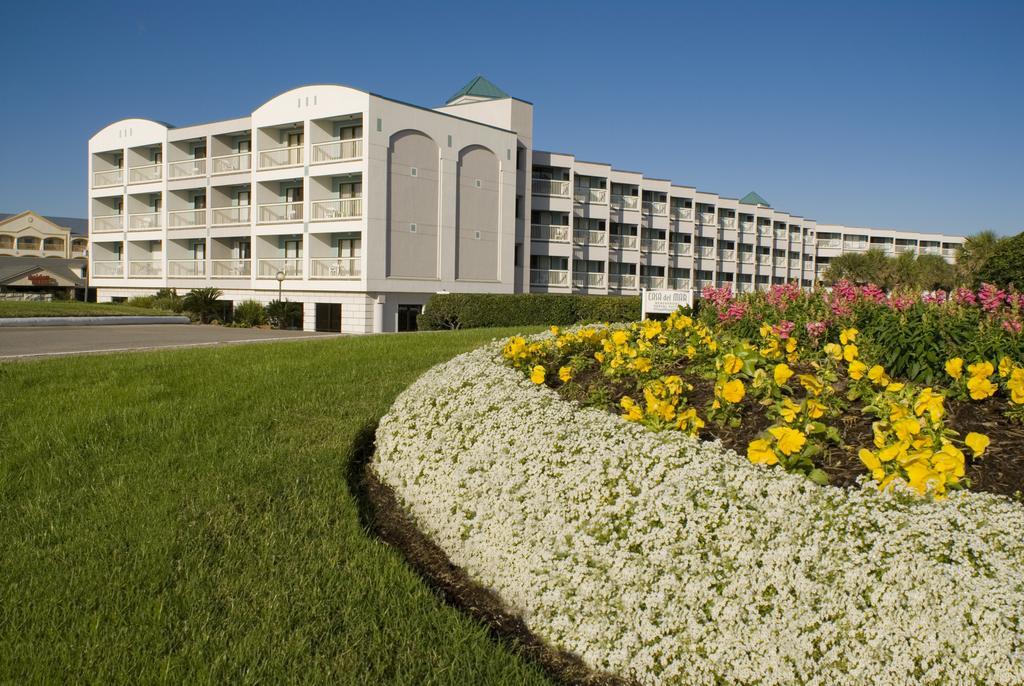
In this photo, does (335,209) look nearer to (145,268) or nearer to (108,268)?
(145,268)

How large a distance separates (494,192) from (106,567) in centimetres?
3634

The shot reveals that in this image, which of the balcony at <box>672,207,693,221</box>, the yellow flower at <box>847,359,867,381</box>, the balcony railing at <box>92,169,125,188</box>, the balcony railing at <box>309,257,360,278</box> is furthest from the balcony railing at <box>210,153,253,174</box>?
the yellow flower at <box>847,359,867,381</box>

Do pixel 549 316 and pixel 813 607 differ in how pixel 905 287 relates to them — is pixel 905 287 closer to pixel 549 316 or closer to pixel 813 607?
pixel 813 607

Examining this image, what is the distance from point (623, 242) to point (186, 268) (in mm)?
29709

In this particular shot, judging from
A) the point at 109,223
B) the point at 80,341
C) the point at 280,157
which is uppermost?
the point at 280,157

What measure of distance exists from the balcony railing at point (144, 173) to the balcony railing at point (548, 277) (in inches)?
896

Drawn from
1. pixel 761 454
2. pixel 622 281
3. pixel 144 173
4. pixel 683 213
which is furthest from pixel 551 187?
pixel 761 454

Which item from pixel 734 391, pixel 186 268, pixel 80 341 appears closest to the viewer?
pixel 734 391

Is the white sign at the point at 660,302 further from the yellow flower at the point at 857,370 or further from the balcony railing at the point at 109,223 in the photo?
the balcony railing at the point at 109,223

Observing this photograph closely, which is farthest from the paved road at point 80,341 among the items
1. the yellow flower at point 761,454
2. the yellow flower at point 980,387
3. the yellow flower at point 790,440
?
the yellow flower at point 980,387

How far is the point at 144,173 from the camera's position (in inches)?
1763

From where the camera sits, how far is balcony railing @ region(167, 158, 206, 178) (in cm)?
4109

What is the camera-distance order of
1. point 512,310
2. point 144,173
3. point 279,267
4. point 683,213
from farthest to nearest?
point 683,213 → point 144,173 → point 279,267 → point 512,310

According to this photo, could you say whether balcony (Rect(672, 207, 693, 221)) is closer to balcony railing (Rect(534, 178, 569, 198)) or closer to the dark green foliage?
balcony railing (Rect(534, 178, 569, 198))
